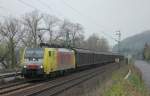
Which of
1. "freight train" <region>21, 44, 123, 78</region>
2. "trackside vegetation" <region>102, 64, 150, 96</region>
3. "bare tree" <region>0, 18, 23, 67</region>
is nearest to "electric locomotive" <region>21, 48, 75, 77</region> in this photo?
"freight train" <region>21, 44, 123, 78</region>

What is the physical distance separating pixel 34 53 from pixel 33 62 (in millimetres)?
816

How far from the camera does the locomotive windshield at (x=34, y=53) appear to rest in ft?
105

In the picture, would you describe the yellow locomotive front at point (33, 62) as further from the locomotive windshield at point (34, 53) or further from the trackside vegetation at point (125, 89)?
the trackside vegetation at point (125, 89)

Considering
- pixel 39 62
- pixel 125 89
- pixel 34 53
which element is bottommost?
pixel 125 89

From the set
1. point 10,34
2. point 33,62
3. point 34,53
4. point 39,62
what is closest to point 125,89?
point 39,62

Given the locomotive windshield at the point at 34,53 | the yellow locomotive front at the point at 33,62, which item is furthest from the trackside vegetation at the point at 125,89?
the locomotive windshield at the point at 34,53

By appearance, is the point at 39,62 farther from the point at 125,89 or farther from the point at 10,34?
the point at 10,34

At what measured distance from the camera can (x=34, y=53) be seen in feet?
106

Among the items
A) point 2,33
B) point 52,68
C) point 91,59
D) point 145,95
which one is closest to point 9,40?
point 2,33

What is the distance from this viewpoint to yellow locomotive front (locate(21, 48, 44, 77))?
31.3 m

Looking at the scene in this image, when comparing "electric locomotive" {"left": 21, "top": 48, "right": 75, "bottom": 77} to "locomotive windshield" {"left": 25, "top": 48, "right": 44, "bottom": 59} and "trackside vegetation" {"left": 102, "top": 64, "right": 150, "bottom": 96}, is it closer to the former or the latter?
"locomotive windshield" {"left": 25, "top": 48, "right": 44, "bottom": 59}

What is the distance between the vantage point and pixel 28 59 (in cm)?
3219

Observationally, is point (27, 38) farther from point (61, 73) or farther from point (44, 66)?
point (44, 66)

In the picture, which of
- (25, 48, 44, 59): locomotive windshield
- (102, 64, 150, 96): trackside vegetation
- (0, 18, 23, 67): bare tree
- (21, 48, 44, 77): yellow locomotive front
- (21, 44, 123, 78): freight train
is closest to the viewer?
(102, 64, 150, 96): trackside vegetation
